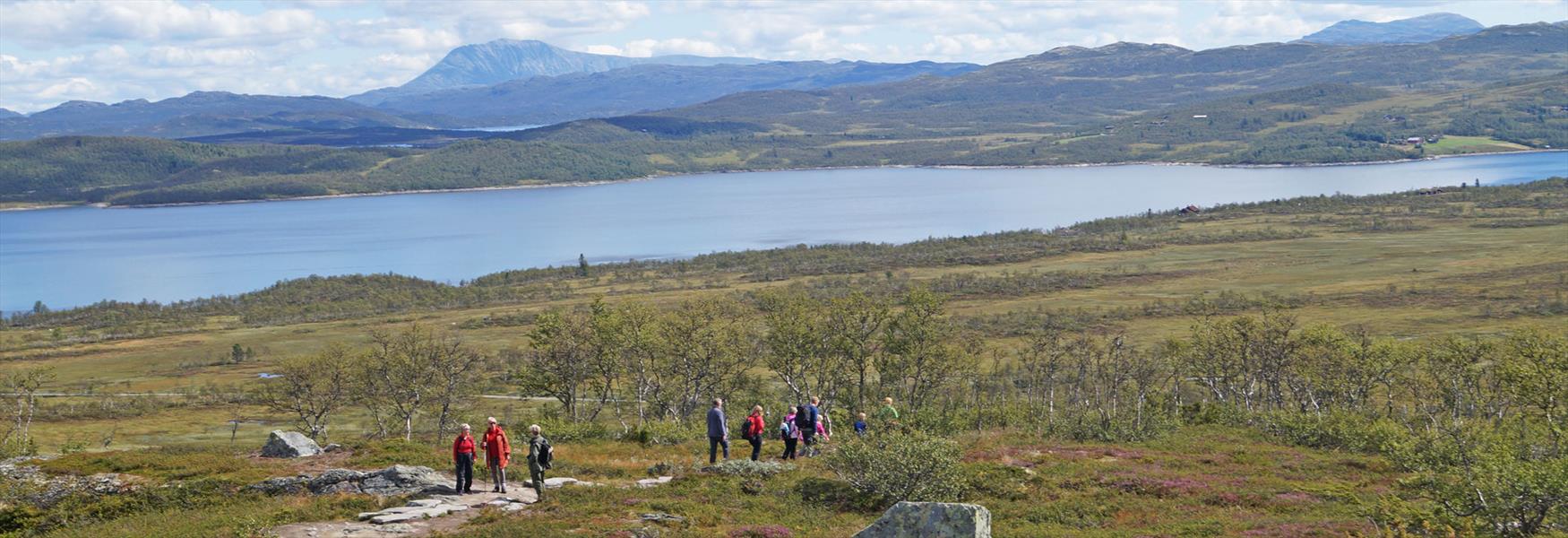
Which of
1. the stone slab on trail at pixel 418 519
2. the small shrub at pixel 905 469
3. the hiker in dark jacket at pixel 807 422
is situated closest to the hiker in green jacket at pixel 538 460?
the stone slab on trail at pixel 418 519

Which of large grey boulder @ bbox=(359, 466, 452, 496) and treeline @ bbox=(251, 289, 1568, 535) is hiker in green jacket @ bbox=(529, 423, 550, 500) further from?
treeline @ bbox=(251, 289, 1568, 535)

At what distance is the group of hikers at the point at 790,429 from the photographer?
30797 millimetres

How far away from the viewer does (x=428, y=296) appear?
14938cm

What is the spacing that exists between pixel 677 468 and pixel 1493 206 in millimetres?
195132

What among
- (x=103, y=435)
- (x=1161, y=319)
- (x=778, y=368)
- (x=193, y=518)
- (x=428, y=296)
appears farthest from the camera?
(x=428, y=296)

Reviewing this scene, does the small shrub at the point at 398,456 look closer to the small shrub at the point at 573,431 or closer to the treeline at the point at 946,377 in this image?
the small shrub at the point at 573,431

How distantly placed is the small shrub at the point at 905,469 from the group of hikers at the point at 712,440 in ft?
11.9

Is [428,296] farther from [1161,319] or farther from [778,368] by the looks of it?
[778,368]

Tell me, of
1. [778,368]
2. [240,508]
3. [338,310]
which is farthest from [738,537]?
[338,310]

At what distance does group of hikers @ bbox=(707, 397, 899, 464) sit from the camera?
101 ft

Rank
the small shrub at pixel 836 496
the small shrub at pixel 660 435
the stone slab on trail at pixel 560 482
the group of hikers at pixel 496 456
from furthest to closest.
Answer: the small shrub at pixel 660 435 < the stone slab on trail at pixel 560 482 < the group of hikers at pixel 496 456 < the small shrub at pixel 836 496

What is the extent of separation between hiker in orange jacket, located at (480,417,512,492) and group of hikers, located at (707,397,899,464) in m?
5.72

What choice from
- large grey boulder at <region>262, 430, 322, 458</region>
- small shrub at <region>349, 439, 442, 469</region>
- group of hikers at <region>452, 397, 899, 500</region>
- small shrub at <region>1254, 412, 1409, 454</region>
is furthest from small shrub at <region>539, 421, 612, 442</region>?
small shrub at <region>1254, 412, 1409, 454</region>

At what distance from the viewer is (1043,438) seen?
3884 centimetres
